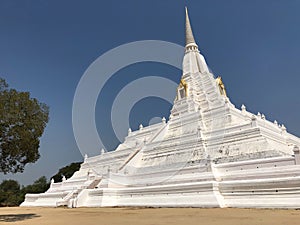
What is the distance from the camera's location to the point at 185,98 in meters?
35.5

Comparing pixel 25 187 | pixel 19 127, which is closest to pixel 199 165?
pixel 19 127

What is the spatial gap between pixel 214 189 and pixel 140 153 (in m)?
13.4

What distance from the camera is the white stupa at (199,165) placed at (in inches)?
635

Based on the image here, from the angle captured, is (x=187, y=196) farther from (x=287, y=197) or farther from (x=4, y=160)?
(x=4, y=160)

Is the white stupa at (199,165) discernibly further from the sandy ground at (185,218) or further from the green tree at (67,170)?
the green tree at (67,170)

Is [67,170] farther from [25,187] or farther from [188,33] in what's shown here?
[188,33]

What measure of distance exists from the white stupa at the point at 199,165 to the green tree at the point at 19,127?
8995mm

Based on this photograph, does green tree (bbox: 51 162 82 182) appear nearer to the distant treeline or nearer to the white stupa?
the distant treeline

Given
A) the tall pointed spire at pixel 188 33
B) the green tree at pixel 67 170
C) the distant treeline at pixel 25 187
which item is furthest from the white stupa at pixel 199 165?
the green tree at pixel 67 170

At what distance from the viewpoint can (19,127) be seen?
1430cm

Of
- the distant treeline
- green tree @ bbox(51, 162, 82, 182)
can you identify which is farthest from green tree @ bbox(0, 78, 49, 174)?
green tree @ bbox(51, 162, 82, 182)

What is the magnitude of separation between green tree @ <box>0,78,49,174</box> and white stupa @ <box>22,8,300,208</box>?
29.5 feet

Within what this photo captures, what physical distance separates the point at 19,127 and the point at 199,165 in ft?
41.4

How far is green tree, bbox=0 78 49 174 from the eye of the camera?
14.0 metres
